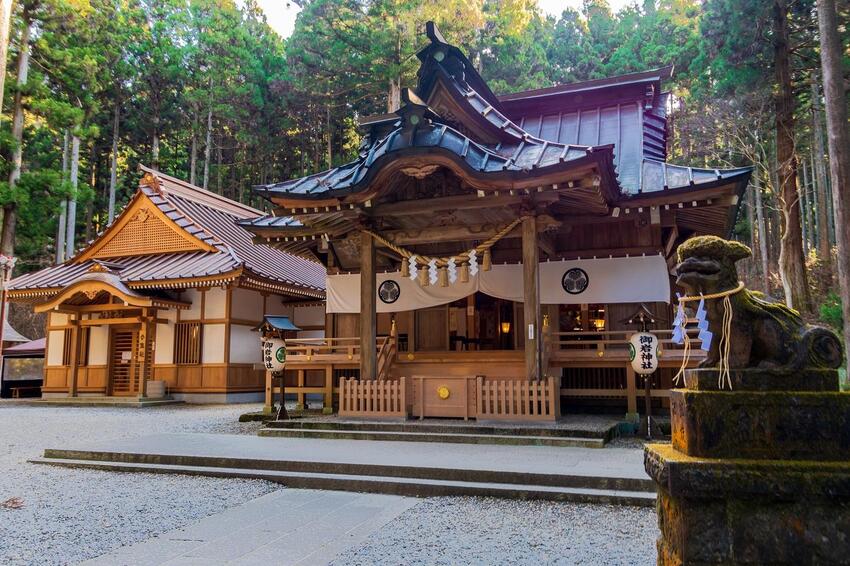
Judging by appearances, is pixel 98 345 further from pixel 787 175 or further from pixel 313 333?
pixel 787 175

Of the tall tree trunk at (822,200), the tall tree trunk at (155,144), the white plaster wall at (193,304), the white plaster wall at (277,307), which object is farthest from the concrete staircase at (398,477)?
the tall tree trunk at (155,144)

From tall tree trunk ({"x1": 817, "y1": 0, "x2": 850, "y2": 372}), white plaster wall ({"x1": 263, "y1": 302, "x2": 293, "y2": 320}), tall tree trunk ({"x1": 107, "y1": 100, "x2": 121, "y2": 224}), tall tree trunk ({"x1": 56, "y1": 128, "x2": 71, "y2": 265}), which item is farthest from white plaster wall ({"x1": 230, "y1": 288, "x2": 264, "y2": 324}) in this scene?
tall tree trunk ({"x1": 817, "y1": 0, "x2": 850, "y2": 372})

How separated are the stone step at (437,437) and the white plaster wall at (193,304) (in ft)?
29.6

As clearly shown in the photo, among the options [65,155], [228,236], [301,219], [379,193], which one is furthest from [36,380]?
[379,193]

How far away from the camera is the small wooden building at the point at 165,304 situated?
16.4 metres

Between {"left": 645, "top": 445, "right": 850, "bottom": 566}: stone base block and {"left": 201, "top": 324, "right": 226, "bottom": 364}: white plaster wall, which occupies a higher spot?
{"left": 201, "top": 324, "right": 226, "bottom": 364}: white plaster wall

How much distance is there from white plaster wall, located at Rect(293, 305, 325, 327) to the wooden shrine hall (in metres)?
5.07

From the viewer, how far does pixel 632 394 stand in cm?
946

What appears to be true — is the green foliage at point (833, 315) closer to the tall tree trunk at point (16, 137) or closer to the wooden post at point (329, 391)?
the wooden post at point (329, 391)

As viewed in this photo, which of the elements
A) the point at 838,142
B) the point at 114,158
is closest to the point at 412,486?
the point at 838,142

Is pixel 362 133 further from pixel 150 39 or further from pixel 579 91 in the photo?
pixel 579 91

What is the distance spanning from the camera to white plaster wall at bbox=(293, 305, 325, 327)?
1877 centimetres

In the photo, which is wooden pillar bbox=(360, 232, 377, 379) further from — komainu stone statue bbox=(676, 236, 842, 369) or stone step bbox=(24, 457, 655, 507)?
komainu stone statue bbox=(676, 236, 842, 369)

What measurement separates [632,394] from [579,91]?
29.0 feet
